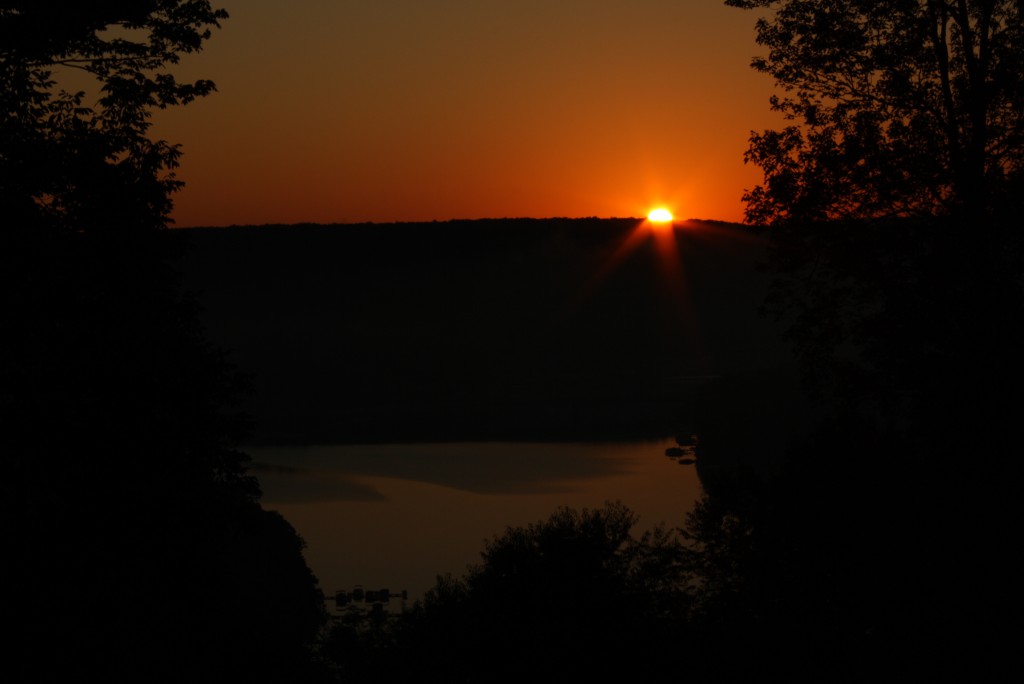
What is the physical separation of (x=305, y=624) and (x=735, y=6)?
43928 mm

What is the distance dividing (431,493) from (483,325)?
8553cm

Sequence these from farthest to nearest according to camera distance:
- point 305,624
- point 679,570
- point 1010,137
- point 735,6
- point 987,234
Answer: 1. point 305,624
2. point 679,570
3. point 735,6
4. point 1010,137
5. point 987,234

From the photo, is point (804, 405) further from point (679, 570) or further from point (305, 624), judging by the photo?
point (679, 570)

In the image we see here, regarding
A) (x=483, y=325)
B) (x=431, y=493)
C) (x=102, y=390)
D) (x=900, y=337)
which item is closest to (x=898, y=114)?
(x=900, y=337)

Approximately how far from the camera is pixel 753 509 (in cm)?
2384

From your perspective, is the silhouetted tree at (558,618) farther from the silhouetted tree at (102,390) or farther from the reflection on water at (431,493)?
the reflection on water at (431,493)

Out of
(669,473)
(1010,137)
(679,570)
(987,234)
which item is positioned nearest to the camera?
(987,234)


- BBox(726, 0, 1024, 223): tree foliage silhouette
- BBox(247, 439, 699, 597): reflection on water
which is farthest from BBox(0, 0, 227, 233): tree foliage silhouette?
BBox(247, 439, 699, 597): reflection on water

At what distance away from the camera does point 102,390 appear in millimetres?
14305

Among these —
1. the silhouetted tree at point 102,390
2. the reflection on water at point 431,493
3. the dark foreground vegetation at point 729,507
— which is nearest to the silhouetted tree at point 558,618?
the dark foreground vegetation at point 729,507

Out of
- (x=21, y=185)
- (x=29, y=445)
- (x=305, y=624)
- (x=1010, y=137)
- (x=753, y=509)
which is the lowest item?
(x=305, y=624)

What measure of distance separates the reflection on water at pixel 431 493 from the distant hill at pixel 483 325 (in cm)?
1864

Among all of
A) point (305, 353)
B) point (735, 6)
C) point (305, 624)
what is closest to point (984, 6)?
point (735, 6)

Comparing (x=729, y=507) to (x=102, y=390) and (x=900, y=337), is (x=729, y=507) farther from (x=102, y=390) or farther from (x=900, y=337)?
(x=102, y=390)
